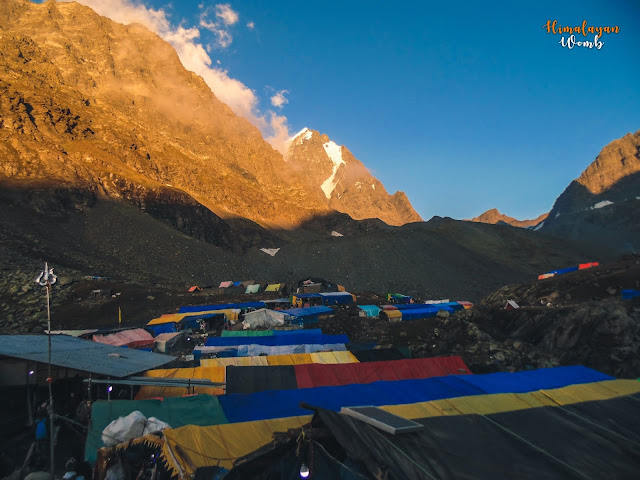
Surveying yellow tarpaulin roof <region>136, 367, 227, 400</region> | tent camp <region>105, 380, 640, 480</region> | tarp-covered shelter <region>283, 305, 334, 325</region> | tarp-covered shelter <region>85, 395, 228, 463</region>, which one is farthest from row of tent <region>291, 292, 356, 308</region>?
tent camp <region>105, 380, 640, 480</region>

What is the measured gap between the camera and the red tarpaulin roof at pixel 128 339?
2080 cm

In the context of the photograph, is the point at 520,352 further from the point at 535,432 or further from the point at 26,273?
the point at 26,273

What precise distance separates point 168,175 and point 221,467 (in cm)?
10881

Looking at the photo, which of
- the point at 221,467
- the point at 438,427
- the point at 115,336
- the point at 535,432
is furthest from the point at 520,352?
the point at 115,336

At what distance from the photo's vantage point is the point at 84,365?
10.8 metres

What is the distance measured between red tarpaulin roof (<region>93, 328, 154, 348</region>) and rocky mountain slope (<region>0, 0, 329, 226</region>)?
60.4m

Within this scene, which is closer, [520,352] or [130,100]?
[520,352]

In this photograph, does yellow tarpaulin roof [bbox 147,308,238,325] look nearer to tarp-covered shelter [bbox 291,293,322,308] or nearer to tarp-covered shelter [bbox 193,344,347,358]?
tarp-covered shelter [bbox 291,293,322,308]

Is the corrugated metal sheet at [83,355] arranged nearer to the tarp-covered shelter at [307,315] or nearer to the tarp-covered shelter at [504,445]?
the tarp-covered shelter at [504,445]

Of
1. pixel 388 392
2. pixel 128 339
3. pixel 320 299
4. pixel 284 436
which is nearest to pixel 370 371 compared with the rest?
pixel 388 392

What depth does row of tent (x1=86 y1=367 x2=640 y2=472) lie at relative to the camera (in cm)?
605

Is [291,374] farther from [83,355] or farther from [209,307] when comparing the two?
[209,307]

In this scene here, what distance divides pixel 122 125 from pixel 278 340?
101949 mm

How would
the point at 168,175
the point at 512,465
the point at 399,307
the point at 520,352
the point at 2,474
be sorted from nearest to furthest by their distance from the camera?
1. the point at 512,465
2. the point at 2,474
3. the point at 520,352
4. the point at 399,307
5. the point at 168,175
